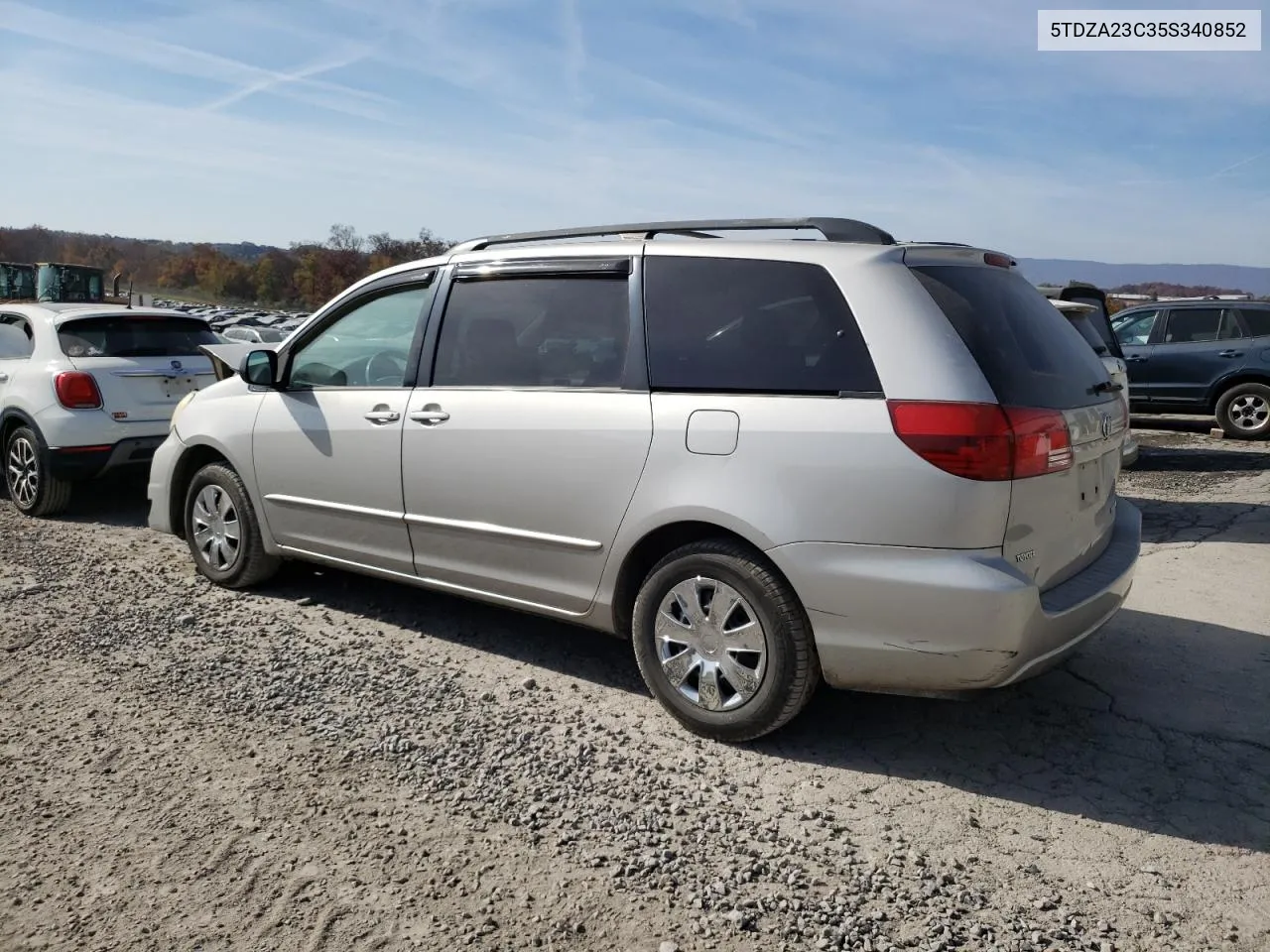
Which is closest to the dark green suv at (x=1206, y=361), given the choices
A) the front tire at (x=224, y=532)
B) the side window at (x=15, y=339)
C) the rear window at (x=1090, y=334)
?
the rear window at (x=1090, y=334)

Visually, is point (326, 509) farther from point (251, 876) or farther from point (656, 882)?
point (656, 882)

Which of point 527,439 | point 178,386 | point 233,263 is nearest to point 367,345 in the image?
point 527,439

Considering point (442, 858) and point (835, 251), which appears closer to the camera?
point (442, 858)

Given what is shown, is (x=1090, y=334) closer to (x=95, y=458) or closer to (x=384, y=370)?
(x=384, y=370)

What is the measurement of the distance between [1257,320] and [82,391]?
512 inches

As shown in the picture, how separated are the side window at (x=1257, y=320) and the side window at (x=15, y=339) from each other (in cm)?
1325

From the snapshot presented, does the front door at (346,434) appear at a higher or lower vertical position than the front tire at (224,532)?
higher

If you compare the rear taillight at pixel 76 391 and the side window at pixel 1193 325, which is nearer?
the rear taillight at pixel 76 391

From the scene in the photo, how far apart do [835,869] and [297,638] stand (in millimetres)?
2864

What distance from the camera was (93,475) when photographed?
7.41 meters

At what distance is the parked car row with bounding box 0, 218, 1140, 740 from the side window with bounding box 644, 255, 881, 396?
1cm

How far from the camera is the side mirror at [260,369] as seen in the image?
17.0ft

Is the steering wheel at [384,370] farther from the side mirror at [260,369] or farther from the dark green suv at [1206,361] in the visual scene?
the dark green suv at [1206,361]

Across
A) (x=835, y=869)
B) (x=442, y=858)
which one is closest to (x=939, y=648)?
(x=835, y=869)
